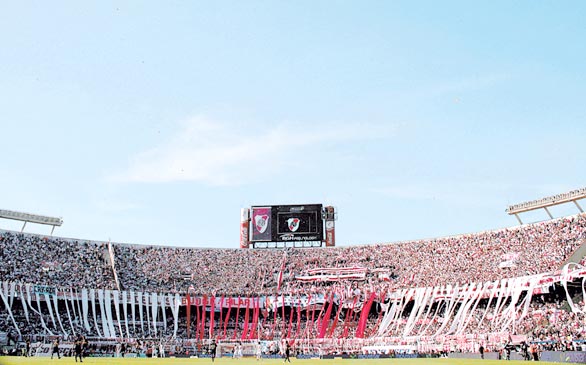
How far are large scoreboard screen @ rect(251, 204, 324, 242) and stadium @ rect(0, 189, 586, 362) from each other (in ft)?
0.53

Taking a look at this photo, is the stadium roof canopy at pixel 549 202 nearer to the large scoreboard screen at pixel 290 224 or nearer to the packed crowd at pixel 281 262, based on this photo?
the packed crowd at pixel 281 262

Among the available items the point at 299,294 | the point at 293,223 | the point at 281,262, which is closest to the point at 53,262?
the point at 281,262

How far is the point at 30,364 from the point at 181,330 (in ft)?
149

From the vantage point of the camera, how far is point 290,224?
301 ft

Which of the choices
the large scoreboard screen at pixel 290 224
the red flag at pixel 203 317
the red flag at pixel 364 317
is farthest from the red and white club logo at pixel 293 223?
the red flag at pixel 364 317

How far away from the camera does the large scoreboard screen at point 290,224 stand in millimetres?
91188

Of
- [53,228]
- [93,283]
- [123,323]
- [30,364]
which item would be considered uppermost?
[53,228]

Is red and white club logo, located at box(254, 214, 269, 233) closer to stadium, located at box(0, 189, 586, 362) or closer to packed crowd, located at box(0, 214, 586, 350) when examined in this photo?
stadium, located at box(0, 189, 586, 362)

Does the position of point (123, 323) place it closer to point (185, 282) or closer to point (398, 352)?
point (185, 282)

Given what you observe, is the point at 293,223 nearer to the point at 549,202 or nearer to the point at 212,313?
the point at 212,313

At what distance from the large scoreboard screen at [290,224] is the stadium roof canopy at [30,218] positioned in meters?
27.9

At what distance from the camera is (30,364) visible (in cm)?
3291

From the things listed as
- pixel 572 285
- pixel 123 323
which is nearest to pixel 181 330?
pixel 123 323

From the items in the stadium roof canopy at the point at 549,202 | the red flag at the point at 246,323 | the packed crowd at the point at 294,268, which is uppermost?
the stadium roof canopy at the point at 549,202
